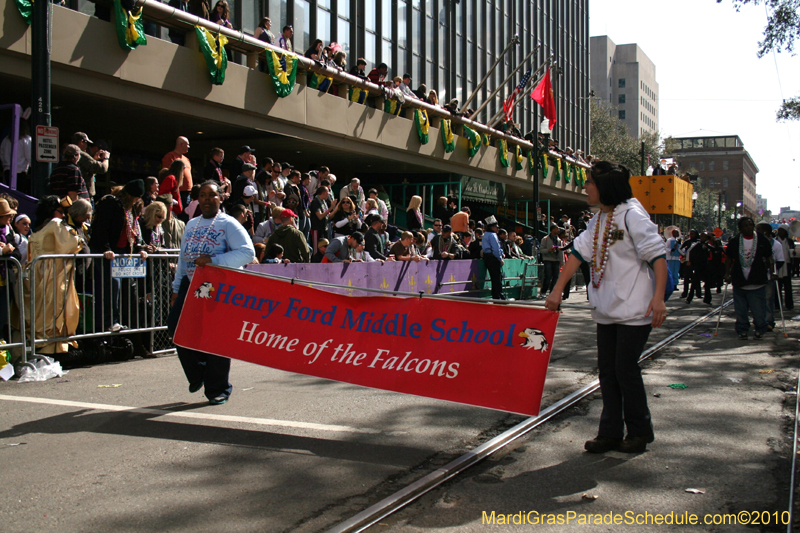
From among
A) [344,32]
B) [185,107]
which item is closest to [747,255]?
[185,107]

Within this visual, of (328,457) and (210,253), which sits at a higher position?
(210,253)

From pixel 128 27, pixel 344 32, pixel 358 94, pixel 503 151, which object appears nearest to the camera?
pixel 128 27

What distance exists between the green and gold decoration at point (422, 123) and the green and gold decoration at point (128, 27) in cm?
1036

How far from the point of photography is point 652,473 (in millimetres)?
4402

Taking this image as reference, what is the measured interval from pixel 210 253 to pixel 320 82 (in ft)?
40.7

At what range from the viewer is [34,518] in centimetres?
367

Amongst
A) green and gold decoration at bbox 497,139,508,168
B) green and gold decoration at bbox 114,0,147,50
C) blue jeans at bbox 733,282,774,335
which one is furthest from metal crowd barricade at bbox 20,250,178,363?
green and gold decoration at bbox 497,139,508,168

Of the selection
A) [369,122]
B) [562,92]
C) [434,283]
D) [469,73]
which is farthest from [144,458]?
[562,92]

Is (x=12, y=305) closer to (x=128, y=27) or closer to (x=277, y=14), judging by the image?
(x=128, y=27)

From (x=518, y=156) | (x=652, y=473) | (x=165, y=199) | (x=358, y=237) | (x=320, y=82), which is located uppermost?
(x=518, y=156)

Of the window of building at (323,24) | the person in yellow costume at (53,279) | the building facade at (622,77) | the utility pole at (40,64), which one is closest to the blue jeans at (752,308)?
the person in yellow costume at (53,279)

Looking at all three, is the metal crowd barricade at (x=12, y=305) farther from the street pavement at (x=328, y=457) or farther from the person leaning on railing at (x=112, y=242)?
the person leaning on railing at (x=112, y=242)

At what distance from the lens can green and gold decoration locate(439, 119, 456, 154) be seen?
2362cm

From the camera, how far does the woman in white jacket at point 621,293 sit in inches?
184
